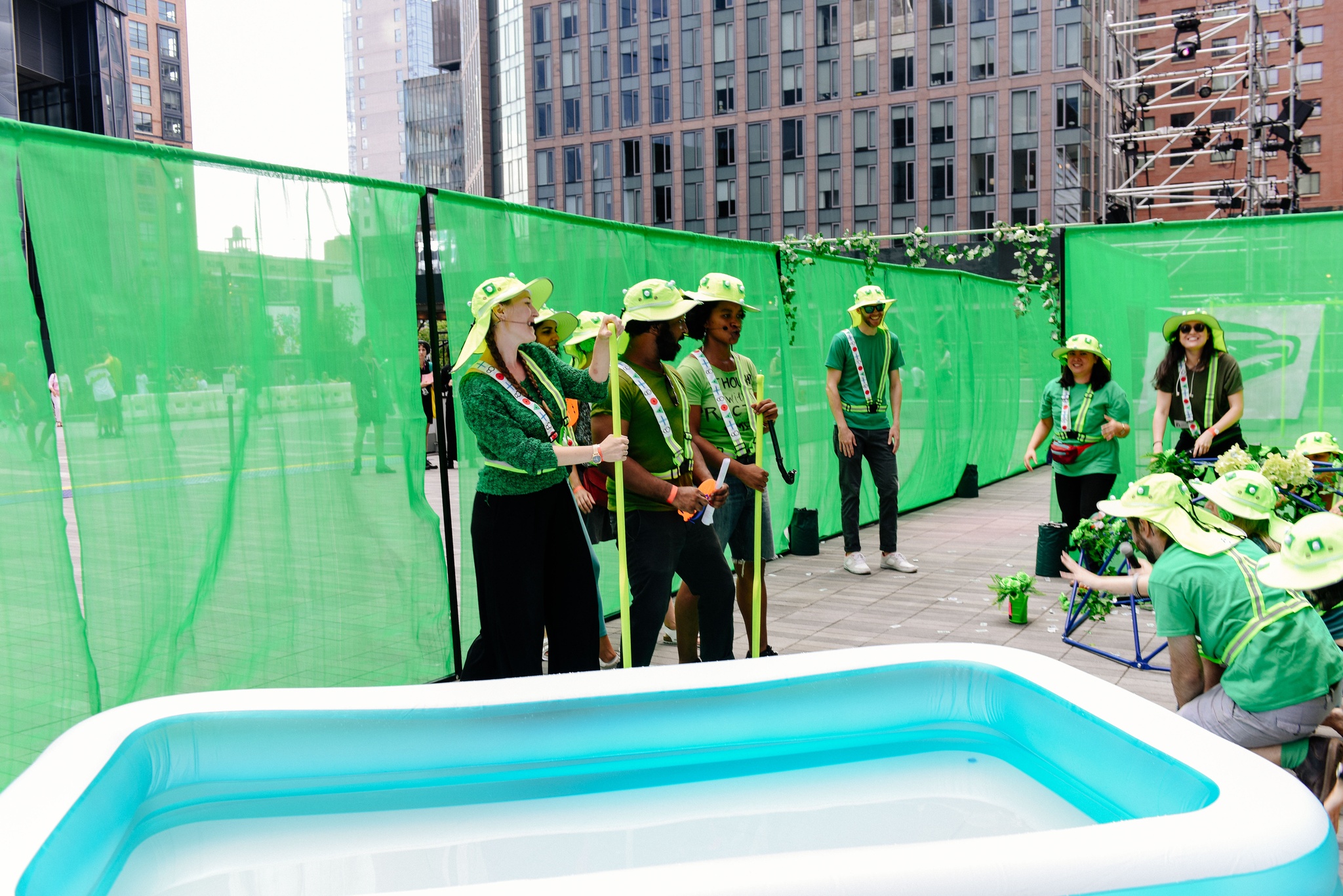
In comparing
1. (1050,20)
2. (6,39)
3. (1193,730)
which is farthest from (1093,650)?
(1050,20)

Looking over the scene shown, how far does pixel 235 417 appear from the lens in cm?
426

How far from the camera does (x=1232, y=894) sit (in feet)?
7.73

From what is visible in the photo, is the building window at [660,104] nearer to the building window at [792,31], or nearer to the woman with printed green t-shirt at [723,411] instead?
the building window at [792,31]

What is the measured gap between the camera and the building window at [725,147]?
5622 cm

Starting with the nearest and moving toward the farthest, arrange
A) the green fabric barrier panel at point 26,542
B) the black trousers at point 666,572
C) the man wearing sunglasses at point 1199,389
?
the green fabric barrier panel at point 26,542, the black trousers at point 666,572, the man wearing sunglasses at point 1199,389

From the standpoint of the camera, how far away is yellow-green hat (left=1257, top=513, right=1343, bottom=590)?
3.13 metres

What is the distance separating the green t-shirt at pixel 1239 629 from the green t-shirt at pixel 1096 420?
153 inches

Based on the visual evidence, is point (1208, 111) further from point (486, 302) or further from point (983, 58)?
point (486, 302)

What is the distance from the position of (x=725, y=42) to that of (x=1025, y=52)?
51.1ft

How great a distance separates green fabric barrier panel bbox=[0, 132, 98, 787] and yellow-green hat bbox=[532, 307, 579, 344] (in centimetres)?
215

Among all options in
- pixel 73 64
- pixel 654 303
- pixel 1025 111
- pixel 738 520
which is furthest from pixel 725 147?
pixel 654 303

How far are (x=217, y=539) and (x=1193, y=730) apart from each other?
11.2 ft

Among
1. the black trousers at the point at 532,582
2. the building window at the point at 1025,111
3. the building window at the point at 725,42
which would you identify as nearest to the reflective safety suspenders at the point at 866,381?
the black trousers at the point at 532,582

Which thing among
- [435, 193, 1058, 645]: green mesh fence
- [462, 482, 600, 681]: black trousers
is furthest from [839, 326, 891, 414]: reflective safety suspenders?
[462, 482, 600, 681]: black trousers
